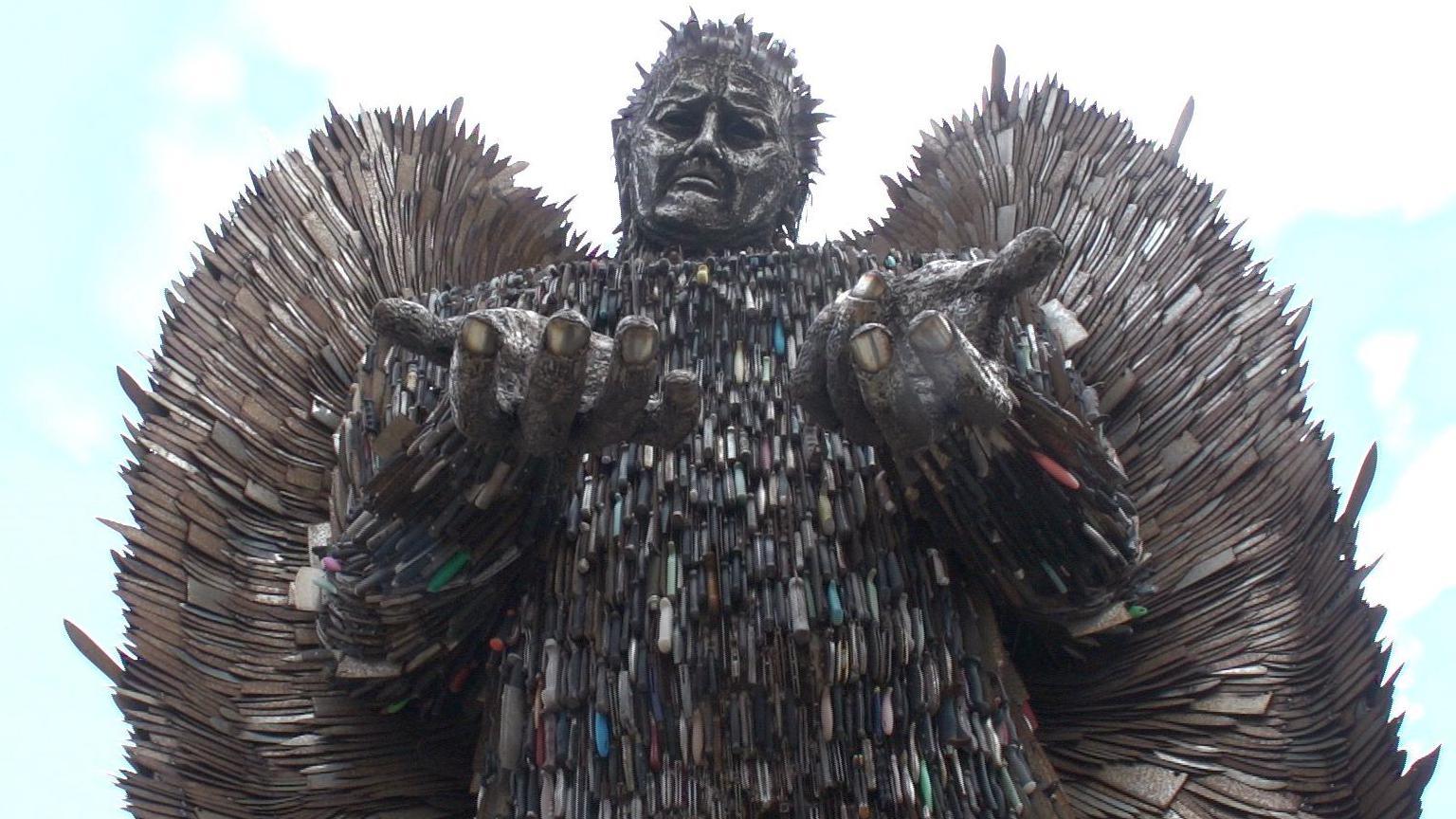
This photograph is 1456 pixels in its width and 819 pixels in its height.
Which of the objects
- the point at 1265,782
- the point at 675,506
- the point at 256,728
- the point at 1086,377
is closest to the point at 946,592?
the point at 675,506

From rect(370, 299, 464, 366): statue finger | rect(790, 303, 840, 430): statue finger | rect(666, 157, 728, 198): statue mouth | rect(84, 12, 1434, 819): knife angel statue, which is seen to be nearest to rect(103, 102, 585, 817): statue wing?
rect(84, 12, 1434, 819): knife angel statue

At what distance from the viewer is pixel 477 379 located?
11.4 feet

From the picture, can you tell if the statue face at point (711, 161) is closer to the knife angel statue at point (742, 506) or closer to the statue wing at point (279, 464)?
the knife angel statue at point (742, 506)

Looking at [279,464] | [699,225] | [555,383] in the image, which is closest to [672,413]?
[555,383]

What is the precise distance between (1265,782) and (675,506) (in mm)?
1476

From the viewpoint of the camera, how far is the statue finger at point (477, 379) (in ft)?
11.2

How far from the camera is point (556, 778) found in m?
3.73

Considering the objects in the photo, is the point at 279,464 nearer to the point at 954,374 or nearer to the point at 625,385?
the point at 625,385

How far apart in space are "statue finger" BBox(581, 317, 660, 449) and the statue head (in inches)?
62.1

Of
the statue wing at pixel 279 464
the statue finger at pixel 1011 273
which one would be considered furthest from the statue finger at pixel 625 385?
the statue wing at pixel 279 464

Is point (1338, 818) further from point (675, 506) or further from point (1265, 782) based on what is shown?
point (675, 506)

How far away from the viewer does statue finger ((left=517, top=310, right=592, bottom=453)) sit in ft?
10.9

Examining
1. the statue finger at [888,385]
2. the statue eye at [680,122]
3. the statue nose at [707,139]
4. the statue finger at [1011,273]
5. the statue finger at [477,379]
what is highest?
the statue eye at [680,122]

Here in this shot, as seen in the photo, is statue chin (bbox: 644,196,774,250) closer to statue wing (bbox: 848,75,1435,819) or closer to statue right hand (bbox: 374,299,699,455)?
statue wing (bbox: 848,75,1435,819)
